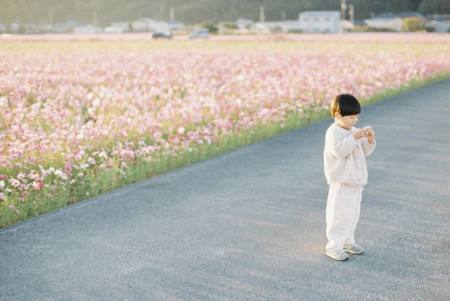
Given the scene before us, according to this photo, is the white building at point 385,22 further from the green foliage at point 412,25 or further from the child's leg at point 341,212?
the child's leg at point 341,212

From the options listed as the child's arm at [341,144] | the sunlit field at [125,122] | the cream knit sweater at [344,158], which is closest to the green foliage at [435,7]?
the sunlit field at [125,122]

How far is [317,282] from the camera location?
13.8ft

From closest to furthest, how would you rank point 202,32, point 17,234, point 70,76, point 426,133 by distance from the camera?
point 17,234, point 426,133, point 70,76, point 202,32

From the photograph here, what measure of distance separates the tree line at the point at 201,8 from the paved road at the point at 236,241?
361 feet

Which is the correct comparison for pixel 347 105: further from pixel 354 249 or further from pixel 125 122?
pixel 125 122

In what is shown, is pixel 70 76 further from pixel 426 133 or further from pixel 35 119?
pixel 426 133

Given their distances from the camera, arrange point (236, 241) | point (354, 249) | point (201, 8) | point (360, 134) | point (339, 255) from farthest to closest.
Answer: point (201, 8), point (236, 241), point (354, 249), point (339, 255), point (360, 134)

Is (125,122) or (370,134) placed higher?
(370,134)

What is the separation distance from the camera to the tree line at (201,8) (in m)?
120

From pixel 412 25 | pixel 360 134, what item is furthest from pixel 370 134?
pixel 412 25

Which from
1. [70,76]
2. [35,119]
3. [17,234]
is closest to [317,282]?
[17,234]

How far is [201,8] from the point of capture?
13225 centimetres

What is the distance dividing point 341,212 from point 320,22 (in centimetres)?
10271

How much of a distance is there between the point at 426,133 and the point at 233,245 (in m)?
6.50
